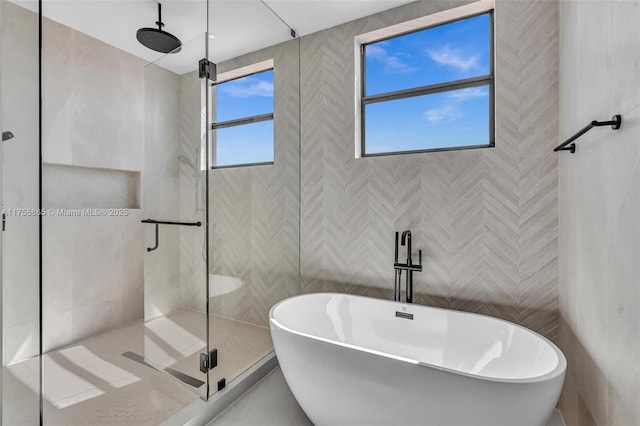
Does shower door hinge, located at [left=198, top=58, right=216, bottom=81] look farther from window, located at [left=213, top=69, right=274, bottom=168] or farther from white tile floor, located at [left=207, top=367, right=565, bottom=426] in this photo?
white tile floor, located at [left=207, top=367, right=565, bottom=426]

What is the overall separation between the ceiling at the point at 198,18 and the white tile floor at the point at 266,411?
6.92 ft

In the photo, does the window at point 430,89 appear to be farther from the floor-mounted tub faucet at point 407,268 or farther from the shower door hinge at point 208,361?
the shower door hinge at point 208,361

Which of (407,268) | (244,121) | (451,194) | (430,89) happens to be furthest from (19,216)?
(430,89)

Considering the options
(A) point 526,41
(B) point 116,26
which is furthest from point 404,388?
(B) point 116,26

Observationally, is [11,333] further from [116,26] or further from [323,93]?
[323,93]

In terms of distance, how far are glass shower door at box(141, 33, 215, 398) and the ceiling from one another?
0.19 feet

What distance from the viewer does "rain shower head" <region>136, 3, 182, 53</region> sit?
197 cm

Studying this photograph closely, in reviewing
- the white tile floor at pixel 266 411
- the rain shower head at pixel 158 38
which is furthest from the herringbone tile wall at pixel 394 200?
the white tile floor at pixel 266 411

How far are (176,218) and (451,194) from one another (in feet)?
6.13

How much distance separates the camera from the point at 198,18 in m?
1.95

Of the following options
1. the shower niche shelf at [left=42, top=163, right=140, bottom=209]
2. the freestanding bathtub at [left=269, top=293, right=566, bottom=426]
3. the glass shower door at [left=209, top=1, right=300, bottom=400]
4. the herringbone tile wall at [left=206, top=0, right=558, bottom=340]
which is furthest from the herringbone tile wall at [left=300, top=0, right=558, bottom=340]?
the shower niche shelf at [left=42, top=163, right=140, bottom=209]

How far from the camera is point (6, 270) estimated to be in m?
1.25

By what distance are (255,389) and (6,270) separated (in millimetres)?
1464

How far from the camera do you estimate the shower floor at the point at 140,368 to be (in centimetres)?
165
